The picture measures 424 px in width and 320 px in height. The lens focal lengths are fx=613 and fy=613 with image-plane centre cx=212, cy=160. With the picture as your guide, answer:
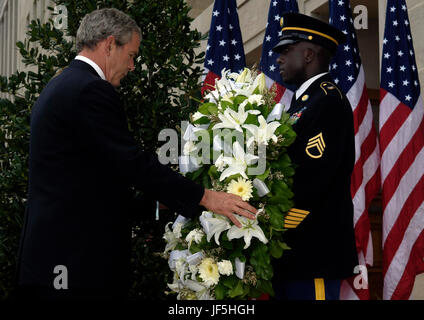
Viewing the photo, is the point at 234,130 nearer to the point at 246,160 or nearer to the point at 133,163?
the point at 246,160

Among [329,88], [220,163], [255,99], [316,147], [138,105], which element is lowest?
[220,163]

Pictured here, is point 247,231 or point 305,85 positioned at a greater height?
point 305,85

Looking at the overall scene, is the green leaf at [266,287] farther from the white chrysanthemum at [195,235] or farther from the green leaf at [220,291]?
the white chrysanthemum at [195,235]

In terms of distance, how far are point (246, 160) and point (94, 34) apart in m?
1.09

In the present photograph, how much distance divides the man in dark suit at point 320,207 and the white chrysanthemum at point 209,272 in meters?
0.39

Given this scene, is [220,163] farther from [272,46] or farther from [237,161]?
[272,46]

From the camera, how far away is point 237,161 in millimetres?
2869

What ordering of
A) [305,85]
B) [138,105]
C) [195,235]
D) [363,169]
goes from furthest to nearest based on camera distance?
[363,169]
[138,105]
[305,85]
[195,235]

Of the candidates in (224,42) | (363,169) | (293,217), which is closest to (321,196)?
(293,217)

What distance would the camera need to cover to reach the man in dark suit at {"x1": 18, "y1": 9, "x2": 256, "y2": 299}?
9.32ft

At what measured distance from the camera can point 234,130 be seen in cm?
295

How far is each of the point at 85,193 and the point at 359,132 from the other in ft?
10.2

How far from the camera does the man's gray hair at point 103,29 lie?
3.24 metres
